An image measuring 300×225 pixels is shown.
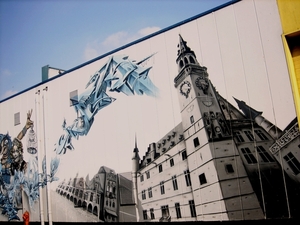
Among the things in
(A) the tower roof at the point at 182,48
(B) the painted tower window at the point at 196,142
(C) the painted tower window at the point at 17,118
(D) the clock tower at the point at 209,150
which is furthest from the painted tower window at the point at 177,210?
(C) the painted tower window at the point at 17,118

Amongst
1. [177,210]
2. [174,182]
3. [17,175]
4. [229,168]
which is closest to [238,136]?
[229,168]

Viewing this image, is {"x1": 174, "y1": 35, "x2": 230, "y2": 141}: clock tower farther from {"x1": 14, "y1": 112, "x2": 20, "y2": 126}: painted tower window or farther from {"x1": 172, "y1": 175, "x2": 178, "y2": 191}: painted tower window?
{"x1": 14, "y1": 112, "x2": 20, "y2": 126}: painted tower window

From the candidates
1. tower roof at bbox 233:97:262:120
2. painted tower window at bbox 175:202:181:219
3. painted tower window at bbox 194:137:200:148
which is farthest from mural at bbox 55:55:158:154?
painted tower window at bbox 175:202:181:219

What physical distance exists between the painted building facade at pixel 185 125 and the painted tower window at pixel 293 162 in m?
0.02

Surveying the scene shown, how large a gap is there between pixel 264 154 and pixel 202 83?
80.4 inches

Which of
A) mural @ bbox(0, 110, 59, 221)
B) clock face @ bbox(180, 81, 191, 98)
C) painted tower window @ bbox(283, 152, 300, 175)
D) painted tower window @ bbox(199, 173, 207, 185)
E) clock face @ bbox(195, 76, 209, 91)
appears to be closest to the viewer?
painted tower window @ bbox(283, 152, 300, 175)

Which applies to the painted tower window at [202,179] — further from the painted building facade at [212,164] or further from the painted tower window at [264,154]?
the painted tower window at [264,154]

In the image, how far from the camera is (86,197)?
28.6ft

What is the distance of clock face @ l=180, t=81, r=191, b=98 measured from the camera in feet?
22.4

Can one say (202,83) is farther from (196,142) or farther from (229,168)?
(229,168)

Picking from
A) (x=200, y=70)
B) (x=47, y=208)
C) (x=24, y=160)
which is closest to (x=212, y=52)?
(x=200, y=70)

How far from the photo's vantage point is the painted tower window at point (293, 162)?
5367 millimetres

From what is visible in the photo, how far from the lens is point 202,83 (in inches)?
262

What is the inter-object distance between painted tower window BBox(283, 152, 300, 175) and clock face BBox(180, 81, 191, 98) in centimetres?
250
